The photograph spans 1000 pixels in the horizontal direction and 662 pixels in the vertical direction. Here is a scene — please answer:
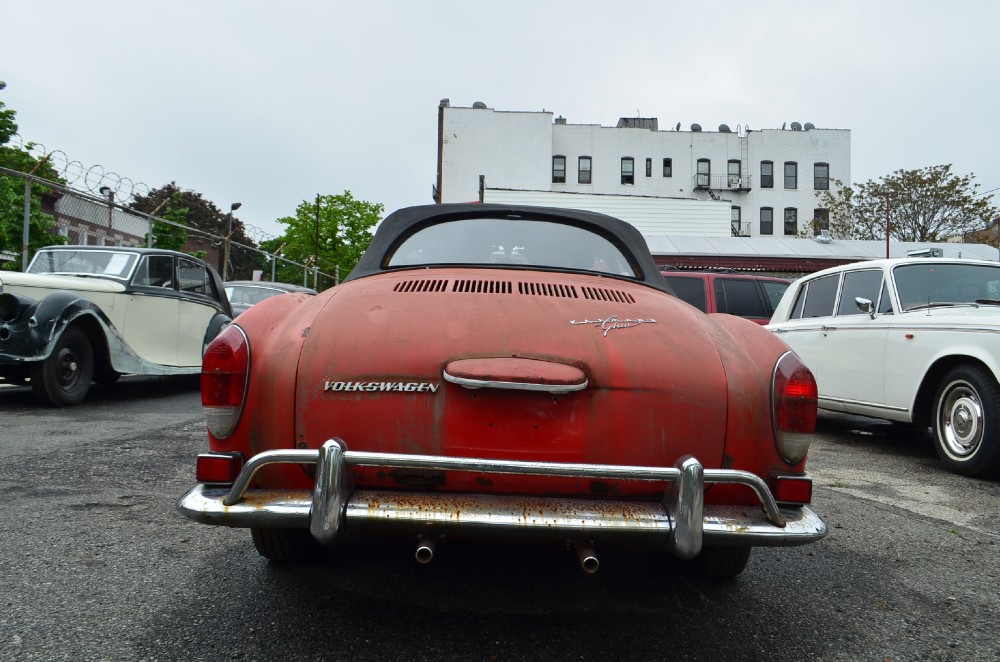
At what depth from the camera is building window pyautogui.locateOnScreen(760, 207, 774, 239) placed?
144 feet

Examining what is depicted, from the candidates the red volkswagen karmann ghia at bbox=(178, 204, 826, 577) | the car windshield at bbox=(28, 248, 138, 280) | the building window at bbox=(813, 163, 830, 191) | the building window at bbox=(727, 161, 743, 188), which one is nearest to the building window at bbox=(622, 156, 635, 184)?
the building window at bbox=(727, 161, 743, 188)

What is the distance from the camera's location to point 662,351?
2.25 metres

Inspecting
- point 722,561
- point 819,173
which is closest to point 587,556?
point 722,561

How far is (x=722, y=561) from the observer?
2662 millimetres

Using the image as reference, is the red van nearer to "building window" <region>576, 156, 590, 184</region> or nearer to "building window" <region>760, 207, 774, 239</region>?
"building window" <region>576, 156, 590, 184</region>

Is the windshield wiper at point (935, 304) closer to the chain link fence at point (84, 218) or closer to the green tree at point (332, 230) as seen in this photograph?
the chain link fence at point (84, 218)

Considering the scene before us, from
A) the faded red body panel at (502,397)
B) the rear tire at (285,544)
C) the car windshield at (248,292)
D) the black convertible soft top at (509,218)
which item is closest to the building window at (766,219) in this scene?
the car windshield at (248,292)

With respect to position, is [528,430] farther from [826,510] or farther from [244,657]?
[826,510]

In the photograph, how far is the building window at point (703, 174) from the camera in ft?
142

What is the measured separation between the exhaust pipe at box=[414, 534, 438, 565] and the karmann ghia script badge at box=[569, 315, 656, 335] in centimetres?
87

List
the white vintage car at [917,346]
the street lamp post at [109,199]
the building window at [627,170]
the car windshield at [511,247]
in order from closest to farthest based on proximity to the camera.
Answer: the car windshield at [511,247], the white vintage car at [917,346], the street lamp post at [109,199], the building window at [627,170]

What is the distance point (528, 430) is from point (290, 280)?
26153 millimetres

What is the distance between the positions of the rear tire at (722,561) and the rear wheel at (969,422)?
3.12m

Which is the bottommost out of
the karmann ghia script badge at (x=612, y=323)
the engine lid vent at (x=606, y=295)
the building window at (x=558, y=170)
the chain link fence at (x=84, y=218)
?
the karmann ghia script badge at (x=612, y=323)
